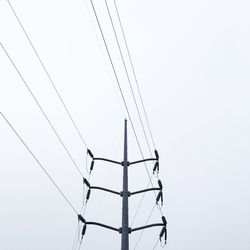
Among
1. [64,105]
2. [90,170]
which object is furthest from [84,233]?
[64,105]

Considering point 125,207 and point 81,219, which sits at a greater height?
point 125,207

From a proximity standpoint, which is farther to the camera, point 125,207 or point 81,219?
point 81,219

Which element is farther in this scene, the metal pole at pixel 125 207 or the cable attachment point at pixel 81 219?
the cable attachment point at pixel 81 219

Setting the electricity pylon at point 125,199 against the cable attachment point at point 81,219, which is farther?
the cable attachment point at point 81,219

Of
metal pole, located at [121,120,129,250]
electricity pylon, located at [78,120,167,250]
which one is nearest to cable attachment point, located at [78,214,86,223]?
electricity pylon, located at [78,120,167,250]

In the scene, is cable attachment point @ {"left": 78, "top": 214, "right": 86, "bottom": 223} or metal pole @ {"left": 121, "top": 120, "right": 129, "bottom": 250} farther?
cable attachment point @ {"left": 78, "top": 214, "right": 86, "bottom": 223}

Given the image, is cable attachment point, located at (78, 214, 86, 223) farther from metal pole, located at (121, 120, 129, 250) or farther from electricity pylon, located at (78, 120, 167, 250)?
metal pole, located at (121, 120, 129, 250)

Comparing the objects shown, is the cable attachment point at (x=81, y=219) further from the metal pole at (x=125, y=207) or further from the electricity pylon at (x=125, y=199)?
the metal pole at (x=125, y=207)

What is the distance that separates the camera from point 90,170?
15203 millimetres

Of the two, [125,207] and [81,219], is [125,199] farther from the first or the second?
[81,219]

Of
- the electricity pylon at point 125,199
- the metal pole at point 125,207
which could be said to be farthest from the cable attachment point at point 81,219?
the metal pole at point 125,207

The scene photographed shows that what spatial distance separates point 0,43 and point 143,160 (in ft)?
30.4

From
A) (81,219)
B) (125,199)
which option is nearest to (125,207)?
(125,199)

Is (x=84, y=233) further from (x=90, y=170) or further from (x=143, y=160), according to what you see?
(x=143, y=160)
